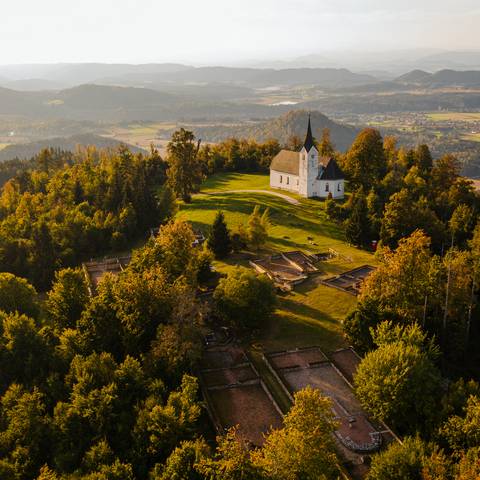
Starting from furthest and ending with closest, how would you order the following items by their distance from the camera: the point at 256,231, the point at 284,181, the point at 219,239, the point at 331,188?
the point at 284,181 < the point at 331,188 < the point at 256,231 < the point at 219,239

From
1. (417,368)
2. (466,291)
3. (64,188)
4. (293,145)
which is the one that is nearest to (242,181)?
(293,145)

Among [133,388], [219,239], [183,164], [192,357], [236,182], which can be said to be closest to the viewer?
[133,388]

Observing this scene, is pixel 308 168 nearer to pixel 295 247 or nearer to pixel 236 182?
pixel 236 182

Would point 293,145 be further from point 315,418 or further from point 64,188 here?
point 315,418

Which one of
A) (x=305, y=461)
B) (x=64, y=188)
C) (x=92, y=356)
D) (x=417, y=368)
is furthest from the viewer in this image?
(x=64, y=188)

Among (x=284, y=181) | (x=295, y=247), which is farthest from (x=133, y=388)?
(x=284, y=181)

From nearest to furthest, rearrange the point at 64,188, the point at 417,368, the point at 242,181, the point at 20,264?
the point at 417,368
the point at 20,264
the point at 64,188
the point at 242,181

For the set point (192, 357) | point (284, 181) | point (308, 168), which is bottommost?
point (192, 357)
